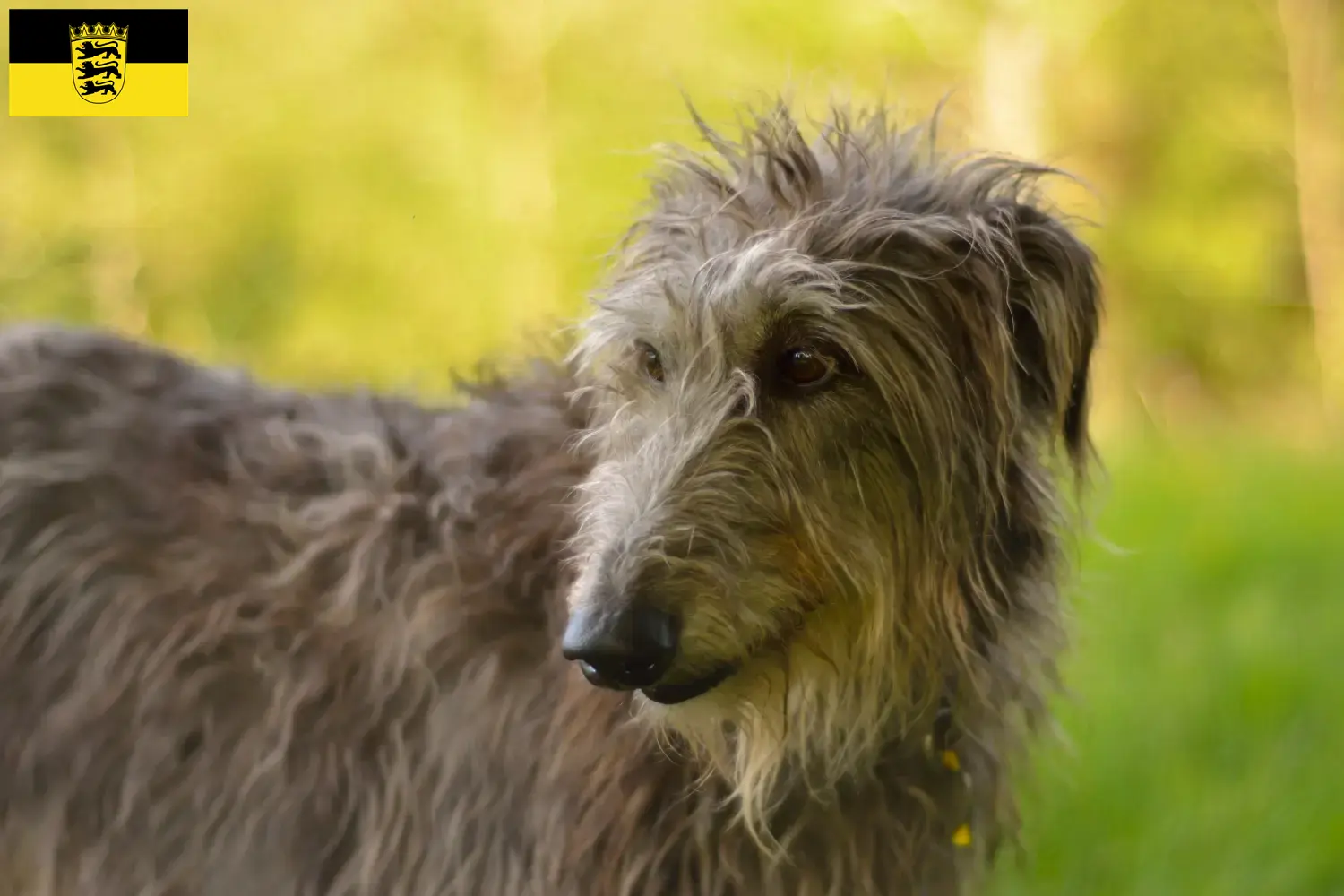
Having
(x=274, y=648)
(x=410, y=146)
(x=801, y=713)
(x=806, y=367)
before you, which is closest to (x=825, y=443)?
(x=806, y=367)

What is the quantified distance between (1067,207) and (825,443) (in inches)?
40.0

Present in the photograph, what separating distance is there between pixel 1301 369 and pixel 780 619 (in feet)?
61.7

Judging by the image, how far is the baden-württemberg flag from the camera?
3742mm

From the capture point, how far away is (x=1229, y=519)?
6301 mm

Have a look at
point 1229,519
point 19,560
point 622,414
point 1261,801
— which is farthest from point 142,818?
point 1229,519

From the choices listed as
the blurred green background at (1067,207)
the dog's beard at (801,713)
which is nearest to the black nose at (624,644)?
the dog's beard at (801,713)

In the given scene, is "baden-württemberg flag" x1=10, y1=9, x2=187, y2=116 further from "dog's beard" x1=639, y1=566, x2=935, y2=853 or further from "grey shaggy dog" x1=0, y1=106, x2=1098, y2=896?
"dog's beard" x1=639, y1=566, x2=935, y2=853

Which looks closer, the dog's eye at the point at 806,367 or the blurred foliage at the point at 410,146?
the dog's eye at the point at 806,367

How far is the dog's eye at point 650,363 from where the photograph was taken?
7.51 feet

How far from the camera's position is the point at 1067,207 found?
2.79 m

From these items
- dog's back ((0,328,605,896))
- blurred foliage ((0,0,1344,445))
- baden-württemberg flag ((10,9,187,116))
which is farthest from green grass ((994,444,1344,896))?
blurred foliage ((0,0,1344,445))

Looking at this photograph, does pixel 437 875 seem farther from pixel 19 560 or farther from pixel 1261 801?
pixel 1261 801

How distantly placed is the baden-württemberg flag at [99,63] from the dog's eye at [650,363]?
7.14ft

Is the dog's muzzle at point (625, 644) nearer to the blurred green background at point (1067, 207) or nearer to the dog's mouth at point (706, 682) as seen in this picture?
the dog's mouth at point (706, 682)
